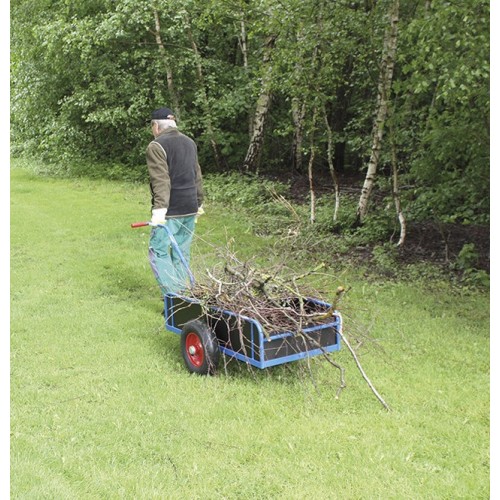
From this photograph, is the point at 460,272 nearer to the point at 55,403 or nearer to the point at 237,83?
the point at 55,403

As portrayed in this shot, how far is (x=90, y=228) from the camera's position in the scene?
11.3 metres

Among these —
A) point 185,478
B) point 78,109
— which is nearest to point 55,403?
point 185,478

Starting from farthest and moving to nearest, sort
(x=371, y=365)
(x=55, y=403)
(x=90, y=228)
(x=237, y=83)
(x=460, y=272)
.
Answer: (x=237, y=83), (x=90, y=228), (x=460, y=272), (x=371, y=365), (x=55, y=403)

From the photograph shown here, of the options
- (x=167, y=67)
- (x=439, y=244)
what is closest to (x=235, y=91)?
(x=167, y=67)

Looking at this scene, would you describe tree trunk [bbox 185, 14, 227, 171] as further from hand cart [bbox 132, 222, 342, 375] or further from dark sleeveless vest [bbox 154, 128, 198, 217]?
hand cart [bbox 132, 222, 342, 375]

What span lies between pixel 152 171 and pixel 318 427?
3.15 meters

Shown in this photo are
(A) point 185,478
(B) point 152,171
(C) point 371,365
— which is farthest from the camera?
(B) point 152,171

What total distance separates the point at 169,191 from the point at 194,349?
1.85m

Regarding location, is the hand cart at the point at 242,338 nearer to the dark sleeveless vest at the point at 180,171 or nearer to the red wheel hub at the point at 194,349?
the red wheel hub at the point at 194,349

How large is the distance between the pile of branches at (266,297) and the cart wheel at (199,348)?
156 mm

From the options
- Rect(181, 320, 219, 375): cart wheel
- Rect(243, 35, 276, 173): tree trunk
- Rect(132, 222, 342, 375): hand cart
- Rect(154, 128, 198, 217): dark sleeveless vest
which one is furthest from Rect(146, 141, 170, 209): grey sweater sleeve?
Rect(243, 35, 276, 173): tree trunk

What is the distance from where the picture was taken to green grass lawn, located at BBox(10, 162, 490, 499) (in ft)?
11.8

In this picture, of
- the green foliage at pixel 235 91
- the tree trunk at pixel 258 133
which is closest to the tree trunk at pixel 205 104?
the green foliage at pixel 235 91

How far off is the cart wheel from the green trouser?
86cm
